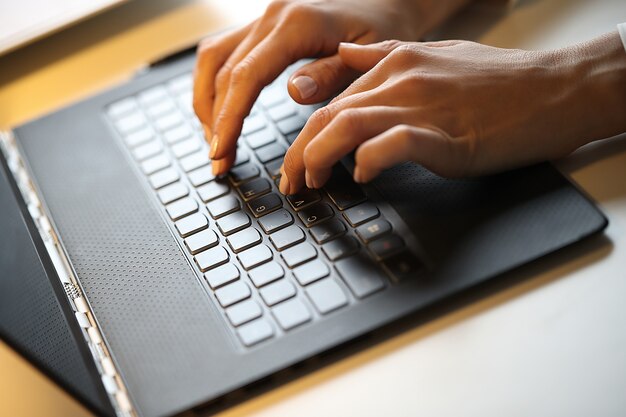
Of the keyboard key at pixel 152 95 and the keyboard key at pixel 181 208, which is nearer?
the keyboard key at pixel 181 208

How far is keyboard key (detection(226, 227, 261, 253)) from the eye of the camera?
64 cm

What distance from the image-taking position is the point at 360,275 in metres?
0.58

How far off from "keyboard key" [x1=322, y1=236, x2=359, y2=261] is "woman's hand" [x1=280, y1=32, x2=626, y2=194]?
57mm

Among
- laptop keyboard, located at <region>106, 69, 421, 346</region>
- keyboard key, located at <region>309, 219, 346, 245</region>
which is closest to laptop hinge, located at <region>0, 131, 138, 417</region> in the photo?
laptop keyboard, located at <region>106, 69, 421, 346</region>

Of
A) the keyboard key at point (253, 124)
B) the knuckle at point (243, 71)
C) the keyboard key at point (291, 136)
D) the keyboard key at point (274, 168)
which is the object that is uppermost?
the knuckle at point (243, 71)

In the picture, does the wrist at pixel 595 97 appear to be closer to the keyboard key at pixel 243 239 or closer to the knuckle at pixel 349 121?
the knuckle at pixel 349 121

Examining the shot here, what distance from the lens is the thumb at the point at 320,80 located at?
740 millimetres

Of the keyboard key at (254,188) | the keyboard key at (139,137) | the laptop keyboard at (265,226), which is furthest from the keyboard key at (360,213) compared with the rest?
the keyboard key at (139,137)

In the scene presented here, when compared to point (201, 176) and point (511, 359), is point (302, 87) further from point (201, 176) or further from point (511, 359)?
point (511, 359)

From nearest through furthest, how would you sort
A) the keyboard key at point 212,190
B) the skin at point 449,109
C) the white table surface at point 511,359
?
the white table surface at point 511,359 < the skin at point 449,109 < the keyboard key at point 212,190

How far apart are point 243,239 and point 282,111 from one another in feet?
0.71

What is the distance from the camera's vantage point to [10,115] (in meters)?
0.96

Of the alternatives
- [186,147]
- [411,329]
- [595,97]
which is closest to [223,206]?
[186,147]

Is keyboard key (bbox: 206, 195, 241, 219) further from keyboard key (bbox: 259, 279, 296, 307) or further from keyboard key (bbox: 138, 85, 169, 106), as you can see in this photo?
keyboard key (bbox: 138, 85, 169, 106)
